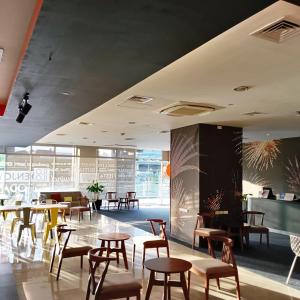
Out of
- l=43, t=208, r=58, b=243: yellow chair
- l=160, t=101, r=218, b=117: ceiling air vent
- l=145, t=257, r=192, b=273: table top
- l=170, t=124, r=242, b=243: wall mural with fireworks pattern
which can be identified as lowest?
l=43, t=208, r=58, b=243: yellow chair

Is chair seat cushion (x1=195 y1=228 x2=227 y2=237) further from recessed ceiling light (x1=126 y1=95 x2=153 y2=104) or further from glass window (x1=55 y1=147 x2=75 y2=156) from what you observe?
glass window (x1=55 y1=147 x2=75 y2=156)

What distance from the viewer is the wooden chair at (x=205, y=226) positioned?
20.8 feet

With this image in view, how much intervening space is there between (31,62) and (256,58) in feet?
7.26

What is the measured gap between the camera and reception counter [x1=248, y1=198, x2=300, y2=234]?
8727 mm

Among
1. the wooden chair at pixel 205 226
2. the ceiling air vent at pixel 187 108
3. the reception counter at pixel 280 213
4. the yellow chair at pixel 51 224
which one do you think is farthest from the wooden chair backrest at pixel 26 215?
the reception counter at pixel 280 213

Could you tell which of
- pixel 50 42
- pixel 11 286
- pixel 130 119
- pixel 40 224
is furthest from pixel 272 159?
pixel 50 42

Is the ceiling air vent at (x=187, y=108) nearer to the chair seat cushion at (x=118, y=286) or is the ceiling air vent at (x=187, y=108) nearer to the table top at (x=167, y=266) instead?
the table top at (x=167, y=266)

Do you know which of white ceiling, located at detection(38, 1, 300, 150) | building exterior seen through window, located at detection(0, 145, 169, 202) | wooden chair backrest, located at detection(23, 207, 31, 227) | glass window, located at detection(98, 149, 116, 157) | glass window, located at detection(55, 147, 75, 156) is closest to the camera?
white ceiling, located at detection(38, 1, 300, 150)

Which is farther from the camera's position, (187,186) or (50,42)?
(187,186)

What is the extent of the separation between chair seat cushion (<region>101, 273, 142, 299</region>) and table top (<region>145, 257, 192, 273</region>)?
29cm

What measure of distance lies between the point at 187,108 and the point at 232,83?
4.59ft

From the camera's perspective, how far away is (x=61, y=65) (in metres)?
3.08

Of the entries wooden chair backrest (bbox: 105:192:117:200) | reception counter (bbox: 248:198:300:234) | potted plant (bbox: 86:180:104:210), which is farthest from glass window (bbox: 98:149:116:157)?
reception counter (bbox: 248:198:300:234)

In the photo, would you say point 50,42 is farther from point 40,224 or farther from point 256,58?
point 40,224
